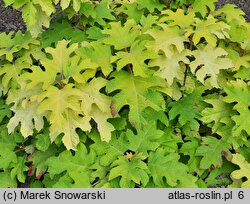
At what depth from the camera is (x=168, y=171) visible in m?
→ 2.81

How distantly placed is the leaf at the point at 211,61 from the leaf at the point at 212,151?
0.38m

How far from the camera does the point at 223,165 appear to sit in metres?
3.03

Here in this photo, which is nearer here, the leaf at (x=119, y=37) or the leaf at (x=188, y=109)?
the leaf at (x=119, y=37)

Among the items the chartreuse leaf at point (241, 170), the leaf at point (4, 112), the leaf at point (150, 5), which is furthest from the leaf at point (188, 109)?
the leaf at point (4, 112)

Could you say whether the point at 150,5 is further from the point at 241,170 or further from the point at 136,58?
the point at 241,170

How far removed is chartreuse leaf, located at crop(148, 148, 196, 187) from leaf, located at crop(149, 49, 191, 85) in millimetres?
474

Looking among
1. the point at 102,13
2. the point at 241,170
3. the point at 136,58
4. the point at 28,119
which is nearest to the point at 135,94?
the point at 136,58

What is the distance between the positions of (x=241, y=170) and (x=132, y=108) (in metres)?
0.79

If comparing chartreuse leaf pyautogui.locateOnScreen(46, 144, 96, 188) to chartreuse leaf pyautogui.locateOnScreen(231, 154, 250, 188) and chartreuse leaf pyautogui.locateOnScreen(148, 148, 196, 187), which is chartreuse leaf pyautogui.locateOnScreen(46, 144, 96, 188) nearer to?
chartreuse leaf pyautogui.locateOnScreen(148, 148, 196, 187)

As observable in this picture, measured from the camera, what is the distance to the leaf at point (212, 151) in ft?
9.73

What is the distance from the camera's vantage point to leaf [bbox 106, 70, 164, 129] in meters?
2.83

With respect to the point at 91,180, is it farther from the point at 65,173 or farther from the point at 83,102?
the point at 83,102

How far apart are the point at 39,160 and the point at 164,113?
0.90 metres

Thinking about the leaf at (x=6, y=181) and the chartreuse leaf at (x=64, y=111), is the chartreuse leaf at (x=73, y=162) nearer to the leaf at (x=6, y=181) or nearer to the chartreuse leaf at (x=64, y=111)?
the chartreuse leaf at (x=64, y=111)
